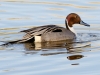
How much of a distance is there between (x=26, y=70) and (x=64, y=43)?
3260mm

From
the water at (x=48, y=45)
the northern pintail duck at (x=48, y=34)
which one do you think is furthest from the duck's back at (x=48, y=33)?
the water at (x=48, y=45)

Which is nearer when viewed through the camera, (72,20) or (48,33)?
(48,33)

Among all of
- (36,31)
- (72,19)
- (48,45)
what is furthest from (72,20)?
(48,45)

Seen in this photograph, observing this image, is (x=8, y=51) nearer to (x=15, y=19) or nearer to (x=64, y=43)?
(x=64, y=43)

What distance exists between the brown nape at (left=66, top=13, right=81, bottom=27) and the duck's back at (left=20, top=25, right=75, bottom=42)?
0.50 m

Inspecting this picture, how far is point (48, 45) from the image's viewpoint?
39.5 feet

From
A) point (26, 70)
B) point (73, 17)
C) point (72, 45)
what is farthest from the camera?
point (73, 17)

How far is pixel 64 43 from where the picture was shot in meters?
12.4

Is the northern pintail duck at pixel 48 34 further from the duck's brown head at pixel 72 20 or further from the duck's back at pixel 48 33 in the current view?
the duck's brown head at pixel 72 20

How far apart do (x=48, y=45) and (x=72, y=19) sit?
155 cm

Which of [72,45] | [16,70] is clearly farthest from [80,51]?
[16,70]

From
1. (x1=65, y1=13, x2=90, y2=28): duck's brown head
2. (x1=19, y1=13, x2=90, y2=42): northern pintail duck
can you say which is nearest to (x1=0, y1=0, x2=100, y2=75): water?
(x1=19, y1=13, x2=90, y2=42): northern pintail duck

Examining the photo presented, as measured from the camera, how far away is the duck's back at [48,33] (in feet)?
40.5

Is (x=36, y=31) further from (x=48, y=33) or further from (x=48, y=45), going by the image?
(x=48, y=45)
